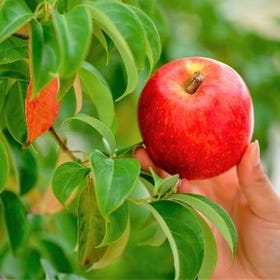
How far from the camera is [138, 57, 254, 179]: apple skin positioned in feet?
2.64

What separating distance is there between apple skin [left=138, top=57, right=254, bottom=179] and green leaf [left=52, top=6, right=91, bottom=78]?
25 centimetres

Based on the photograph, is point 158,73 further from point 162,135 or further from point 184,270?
point 184,270

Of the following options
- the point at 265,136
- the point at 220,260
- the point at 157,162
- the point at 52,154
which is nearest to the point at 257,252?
the point at 220,260

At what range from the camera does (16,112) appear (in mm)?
796

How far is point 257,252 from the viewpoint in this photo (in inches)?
41.1

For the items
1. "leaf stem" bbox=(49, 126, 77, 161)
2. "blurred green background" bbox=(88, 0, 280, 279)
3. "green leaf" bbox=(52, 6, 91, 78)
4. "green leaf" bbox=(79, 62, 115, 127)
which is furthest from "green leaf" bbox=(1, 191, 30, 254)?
"blurred green background" bbox=(88, 0, 280, 279)

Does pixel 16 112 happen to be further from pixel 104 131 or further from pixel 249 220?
pixel 249 220

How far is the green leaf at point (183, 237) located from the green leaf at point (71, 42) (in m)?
0.20

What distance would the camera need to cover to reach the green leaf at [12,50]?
687 mm

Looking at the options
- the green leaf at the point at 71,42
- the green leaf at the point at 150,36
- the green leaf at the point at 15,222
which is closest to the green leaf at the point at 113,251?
the green leaf at the point at 15,222

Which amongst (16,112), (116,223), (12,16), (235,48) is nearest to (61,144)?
(16,112)

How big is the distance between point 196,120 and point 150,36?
12cm

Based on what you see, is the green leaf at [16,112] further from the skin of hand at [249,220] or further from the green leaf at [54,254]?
the green leaf at [54,254]

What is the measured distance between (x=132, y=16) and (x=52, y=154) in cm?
68
